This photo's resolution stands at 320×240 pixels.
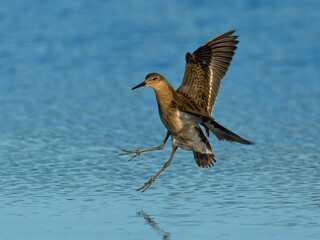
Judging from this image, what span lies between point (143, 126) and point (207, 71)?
10.5 ft

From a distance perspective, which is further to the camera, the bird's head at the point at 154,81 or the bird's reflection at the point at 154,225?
the bird's head at the point at 154,81

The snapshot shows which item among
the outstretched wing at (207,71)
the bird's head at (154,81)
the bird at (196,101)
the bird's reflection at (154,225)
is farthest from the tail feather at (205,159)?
the bird's reflection at (154,225)

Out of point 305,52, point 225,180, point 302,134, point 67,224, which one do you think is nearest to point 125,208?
point 67,224

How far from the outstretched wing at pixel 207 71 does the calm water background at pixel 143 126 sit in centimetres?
100

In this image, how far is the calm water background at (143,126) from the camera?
7.30 m

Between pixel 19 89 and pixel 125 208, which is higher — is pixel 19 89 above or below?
above

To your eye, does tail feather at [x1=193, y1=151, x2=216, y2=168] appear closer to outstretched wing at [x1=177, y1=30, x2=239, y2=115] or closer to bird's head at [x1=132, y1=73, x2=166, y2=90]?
outstretched wing at [x1=177, y1=30, x2=239, y2=115]

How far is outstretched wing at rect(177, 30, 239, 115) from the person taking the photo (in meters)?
8.48

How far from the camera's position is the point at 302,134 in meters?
11.0

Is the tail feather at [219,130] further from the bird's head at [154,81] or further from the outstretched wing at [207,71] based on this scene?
the outstretched wing at [207,71]

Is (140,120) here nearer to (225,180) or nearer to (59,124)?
(59,124)

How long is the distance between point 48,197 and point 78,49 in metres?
9.30

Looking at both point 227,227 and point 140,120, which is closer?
point 227,227

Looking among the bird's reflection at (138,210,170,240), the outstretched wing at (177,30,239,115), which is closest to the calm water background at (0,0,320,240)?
the bird's reflection at (138,210,170,240)
